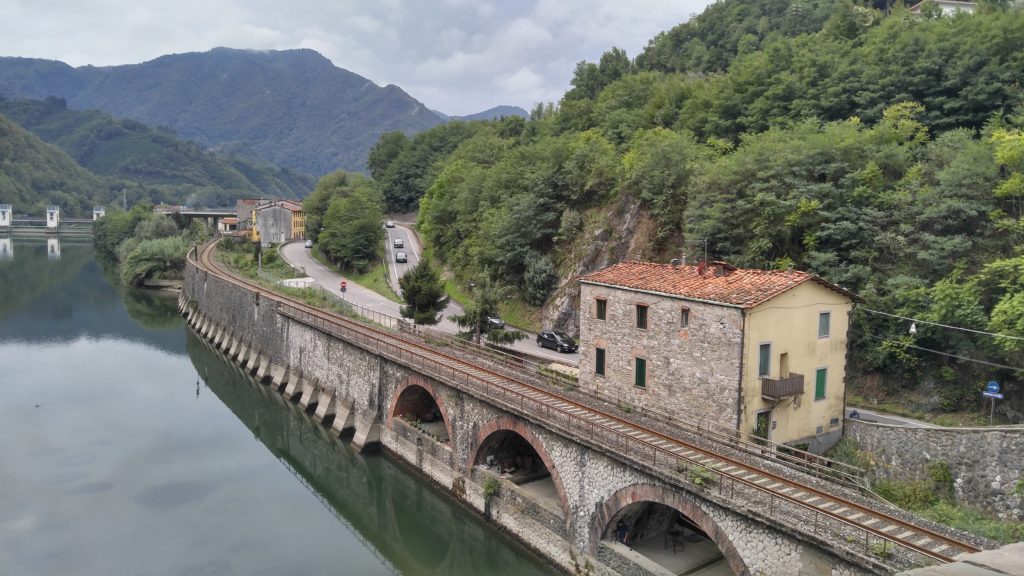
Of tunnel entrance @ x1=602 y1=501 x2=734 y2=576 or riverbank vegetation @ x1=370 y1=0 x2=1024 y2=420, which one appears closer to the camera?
tunnel entrance @ x1=602 y1=501 x2=734 y2=576

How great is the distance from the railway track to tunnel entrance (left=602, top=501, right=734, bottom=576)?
1.93 m

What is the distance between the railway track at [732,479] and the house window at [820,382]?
5.59 meters

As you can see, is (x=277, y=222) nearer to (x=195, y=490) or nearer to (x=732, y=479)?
(x=195, y=490)

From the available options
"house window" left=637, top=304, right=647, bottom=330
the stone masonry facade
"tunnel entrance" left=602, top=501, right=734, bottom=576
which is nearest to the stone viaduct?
"tunnel entrance" left=602, top=501, right=734, bottom=576

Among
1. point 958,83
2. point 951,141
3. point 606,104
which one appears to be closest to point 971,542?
point 951,141

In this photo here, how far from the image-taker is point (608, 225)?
42938 millimetres

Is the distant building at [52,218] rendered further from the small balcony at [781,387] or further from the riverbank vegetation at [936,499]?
the riverbank vegetation at [936,499]

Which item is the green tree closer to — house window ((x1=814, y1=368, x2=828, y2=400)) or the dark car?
the dark car

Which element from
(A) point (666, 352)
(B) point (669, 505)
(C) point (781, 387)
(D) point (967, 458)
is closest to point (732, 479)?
(B) point (669, 505)

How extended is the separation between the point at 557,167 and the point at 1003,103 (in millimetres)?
26712

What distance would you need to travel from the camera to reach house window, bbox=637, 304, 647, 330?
23812 millimetres

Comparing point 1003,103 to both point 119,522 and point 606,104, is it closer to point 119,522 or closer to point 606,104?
point 606,104

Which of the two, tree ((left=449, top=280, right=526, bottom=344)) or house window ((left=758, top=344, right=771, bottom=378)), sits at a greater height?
house window ((left=758, top=344, right=771, bottom=378))

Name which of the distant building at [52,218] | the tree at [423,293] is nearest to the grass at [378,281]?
the tree at [423,293]
